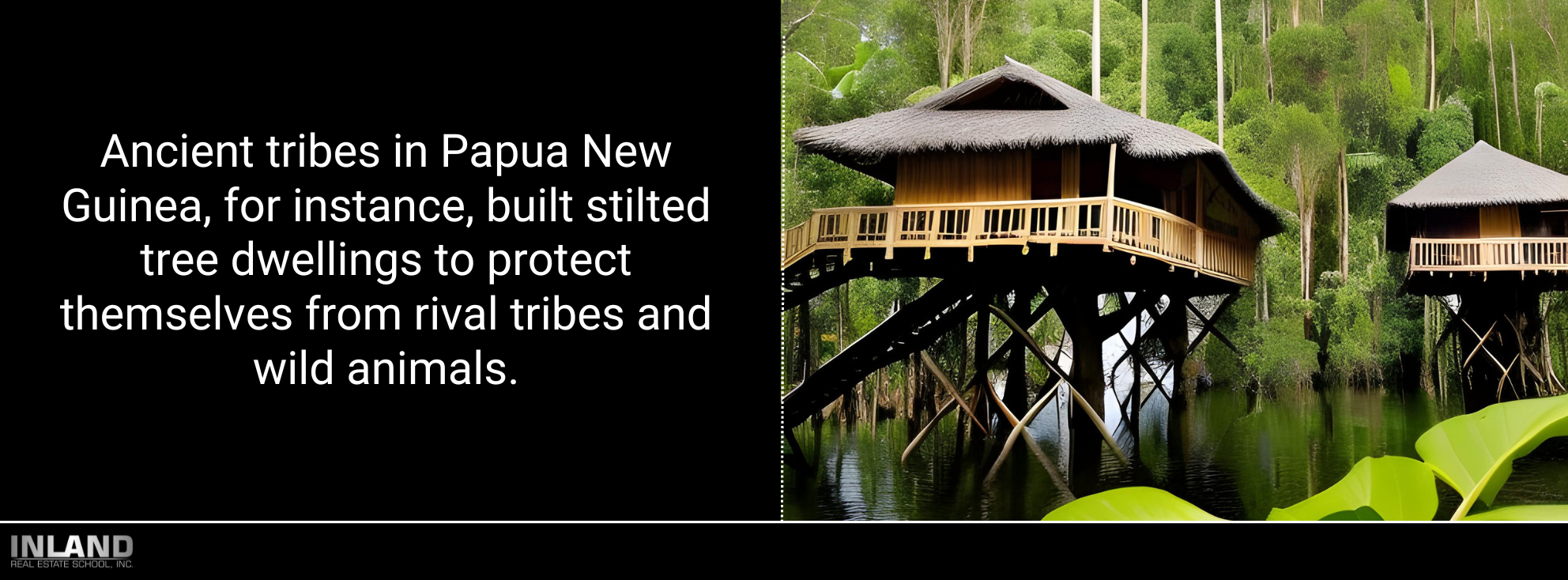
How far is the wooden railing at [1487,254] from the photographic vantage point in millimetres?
3840

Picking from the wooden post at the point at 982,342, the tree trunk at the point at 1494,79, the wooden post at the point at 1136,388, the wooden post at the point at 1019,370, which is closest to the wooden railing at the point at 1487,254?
the tree trunk at the point at 1494,79

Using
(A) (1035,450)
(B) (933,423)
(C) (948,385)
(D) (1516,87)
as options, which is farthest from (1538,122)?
(B) (933,423)

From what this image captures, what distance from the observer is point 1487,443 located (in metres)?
0.84

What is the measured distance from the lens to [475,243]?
3164 mm

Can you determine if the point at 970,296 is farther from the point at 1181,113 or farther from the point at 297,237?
the point at 297,237

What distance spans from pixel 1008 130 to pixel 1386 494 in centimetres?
390

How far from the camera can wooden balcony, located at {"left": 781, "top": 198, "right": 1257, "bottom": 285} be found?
4.30 m

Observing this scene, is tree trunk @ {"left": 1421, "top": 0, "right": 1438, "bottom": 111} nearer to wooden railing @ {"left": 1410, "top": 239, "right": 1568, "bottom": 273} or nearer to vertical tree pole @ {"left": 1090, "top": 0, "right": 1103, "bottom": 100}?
wooden railing @ {"left": 1410, "top": 239, "right": 1568, "bottom": 273}

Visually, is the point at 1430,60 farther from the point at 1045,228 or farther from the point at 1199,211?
the point at 1045,228

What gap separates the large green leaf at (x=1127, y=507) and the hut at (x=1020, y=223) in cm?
304

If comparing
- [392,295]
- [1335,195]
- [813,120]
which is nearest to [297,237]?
[392,295]

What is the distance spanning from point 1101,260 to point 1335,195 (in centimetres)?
102

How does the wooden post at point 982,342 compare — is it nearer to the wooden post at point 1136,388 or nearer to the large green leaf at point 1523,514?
the wooden post at point 1136,388

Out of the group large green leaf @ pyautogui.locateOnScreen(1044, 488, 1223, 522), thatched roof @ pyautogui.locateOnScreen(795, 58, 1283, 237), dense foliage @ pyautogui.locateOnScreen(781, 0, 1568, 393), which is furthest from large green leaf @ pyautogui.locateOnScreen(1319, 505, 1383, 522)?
thatched roof @ pyautogui.locateOnScreen(795, 58, 1283, 237)
